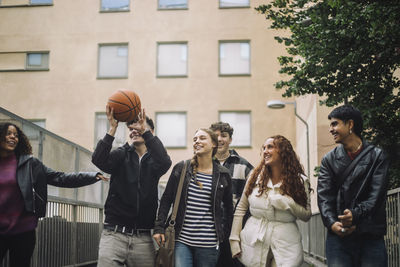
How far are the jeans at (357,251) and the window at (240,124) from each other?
20658mm

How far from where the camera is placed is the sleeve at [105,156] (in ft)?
17.3

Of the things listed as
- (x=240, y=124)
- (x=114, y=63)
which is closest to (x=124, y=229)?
(x=240, y=124)

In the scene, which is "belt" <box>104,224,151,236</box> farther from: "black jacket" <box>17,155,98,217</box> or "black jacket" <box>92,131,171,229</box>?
"black jacket" <box>17,155,98,217</box>

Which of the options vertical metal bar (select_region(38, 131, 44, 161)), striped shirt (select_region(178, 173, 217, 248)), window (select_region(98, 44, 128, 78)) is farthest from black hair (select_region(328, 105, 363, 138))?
window (select_region(98, 44, 128, 78))

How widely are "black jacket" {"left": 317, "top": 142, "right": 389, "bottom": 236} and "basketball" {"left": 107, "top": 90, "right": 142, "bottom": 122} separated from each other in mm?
2107

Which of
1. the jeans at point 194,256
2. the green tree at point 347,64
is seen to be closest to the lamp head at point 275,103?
the green tree at point 347,64

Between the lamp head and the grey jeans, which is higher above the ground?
the lamp head

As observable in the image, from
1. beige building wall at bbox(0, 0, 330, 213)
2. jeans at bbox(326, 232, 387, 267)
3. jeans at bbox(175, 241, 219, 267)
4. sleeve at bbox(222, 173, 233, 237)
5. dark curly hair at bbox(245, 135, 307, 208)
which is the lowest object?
jeans at bbox(175, 241, 219, 267)

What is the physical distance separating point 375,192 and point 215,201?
159cm

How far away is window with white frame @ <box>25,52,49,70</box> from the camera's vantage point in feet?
87.6

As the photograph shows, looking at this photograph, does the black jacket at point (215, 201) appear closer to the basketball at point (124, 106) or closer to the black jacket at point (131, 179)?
the black jacket at point (131, 179)

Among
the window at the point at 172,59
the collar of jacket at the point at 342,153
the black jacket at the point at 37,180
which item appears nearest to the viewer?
the collar of jacket at the point at 342,153

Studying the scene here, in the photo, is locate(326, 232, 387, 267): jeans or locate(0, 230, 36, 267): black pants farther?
locate(0, 230, 36, 267): black pants

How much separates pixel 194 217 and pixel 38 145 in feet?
13.7
